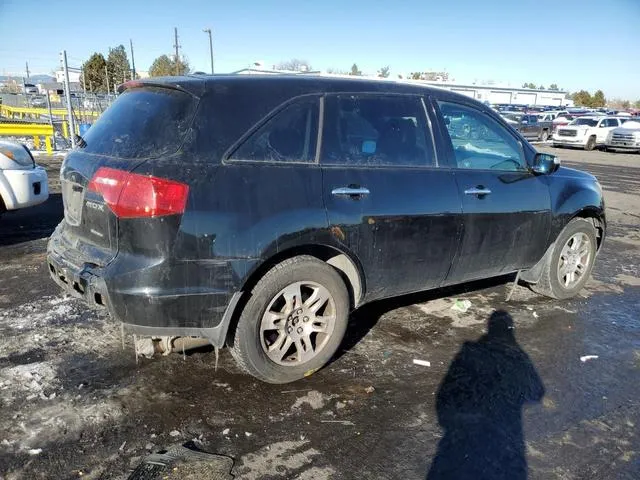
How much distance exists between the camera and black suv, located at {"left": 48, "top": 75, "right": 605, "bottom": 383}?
2818 mm

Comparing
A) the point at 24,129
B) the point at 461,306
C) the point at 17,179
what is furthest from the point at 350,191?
the point at 24,129

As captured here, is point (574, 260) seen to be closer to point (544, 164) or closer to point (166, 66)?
point (544, 164)

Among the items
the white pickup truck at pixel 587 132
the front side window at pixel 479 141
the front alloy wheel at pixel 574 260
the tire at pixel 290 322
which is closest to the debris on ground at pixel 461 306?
the front alloy wheel at pixel 574 260

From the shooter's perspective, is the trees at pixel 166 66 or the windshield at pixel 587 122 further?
the trees at pixel 166 66

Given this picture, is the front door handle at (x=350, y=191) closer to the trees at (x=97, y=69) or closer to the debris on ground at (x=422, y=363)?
the debris on ground at (x=422, y=363)

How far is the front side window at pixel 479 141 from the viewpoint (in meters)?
4.05

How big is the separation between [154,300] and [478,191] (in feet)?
8.49

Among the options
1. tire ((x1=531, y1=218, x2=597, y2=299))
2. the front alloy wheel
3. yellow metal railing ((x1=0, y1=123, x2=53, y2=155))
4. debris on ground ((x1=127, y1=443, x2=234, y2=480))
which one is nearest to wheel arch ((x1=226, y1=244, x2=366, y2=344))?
debris on ground ((x1=127, y1=443, x2=234, y2=480))

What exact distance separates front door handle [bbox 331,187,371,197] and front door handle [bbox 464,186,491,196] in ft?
3.31

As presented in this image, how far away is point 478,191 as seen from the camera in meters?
4.02

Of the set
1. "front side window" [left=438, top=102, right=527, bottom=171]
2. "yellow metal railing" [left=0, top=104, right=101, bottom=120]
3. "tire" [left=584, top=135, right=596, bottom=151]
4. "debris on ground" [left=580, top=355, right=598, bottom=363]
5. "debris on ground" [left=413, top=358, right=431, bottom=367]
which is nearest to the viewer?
"debris on ground" [left=413, top=358, right=431, bottom=367]

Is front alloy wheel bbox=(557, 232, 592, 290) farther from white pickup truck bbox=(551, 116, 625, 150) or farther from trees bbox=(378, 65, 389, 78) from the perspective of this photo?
trees bbox=(378, 65, 389, 78)

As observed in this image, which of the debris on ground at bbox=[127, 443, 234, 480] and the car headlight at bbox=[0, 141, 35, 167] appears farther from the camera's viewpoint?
the car headlight at bbox=[0, 141, 35, 167]

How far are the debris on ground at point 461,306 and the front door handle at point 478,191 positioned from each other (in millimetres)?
1223
